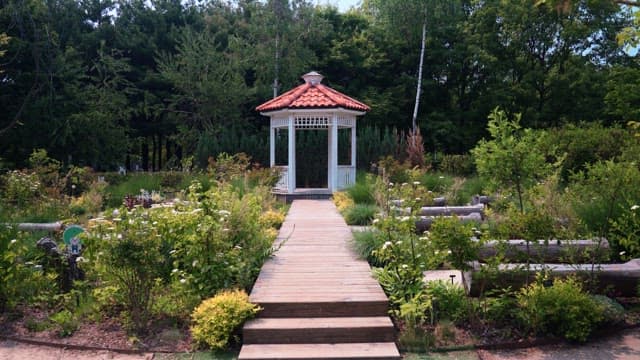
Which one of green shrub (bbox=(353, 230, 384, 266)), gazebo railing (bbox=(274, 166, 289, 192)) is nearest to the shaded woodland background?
gazebo railing (bbox=(274, 166, 289, 192))

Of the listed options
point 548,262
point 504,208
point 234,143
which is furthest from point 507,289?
point 234,143

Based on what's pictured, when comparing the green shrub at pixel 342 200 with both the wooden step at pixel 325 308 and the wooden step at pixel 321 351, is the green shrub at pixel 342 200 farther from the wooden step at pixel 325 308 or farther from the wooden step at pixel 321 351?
the wooden step at pixel 321 351

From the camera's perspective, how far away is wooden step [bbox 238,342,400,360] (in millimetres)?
4680

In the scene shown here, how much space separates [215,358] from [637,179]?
539 centimetres

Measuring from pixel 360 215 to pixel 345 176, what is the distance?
6246mm

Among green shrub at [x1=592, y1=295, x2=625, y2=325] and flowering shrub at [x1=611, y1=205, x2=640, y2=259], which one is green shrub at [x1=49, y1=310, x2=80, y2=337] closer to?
green shrub at [x1=592, y1=295, x2=625, y2=325]

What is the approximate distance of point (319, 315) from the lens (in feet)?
17.8

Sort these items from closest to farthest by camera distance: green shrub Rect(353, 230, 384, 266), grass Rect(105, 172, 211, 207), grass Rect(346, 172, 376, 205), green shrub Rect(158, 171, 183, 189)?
green shrub Rect(353, 230, 384, 266) < grass Rect(346, 172, 376, 205) < grass Rect(105, 172, 211, 207) < green shrub Rect(158, 171, 183, 189)

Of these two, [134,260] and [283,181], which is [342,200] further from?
[134,260]

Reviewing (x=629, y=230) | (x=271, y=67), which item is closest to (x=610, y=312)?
(x=629, y=230)

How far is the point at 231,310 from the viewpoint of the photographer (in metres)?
5.11

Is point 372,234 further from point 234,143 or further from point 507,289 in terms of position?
point 234,143

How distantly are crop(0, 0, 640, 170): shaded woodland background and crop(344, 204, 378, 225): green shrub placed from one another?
1202 centimetres

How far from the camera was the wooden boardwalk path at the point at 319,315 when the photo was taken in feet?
15.9
